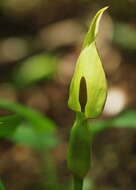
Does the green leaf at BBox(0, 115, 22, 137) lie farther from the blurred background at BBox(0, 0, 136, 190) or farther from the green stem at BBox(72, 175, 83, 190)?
the blurred background at BBox(0, 0, 136, 190)

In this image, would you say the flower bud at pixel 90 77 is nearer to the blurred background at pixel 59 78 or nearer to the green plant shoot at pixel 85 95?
the green plant shoot at pixel 85 95

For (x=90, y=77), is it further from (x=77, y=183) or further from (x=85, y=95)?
(x=77, y=183)

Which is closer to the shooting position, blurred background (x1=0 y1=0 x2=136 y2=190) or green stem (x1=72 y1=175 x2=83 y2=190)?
green stem (x1=72 y1=175 x2=83 y2=190)

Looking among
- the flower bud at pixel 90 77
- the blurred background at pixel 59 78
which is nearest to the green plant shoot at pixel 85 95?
the flower bud at pixel 90 77

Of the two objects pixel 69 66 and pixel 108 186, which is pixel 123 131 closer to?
pixel 108 186

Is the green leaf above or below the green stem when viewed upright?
above

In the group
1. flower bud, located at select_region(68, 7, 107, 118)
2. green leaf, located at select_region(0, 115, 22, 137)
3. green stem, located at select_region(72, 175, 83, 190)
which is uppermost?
flower bud, located at select_region(68, 7, 107, 118)

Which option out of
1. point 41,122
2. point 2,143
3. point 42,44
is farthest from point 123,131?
point 42,44

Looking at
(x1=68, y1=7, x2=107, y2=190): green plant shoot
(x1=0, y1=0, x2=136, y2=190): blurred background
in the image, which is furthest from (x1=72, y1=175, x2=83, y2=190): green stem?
(x1=0, y1=0, x2=136, y2=190): blurred background
